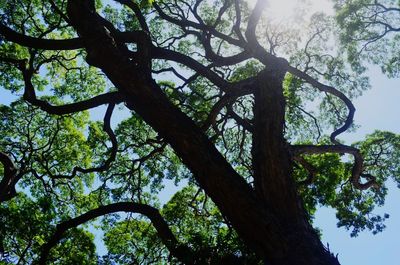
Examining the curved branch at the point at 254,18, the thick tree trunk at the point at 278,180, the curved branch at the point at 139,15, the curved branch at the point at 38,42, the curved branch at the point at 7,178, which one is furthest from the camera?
the curved branch at the point at 139,15

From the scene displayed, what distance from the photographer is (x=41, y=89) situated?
1441 centimetres

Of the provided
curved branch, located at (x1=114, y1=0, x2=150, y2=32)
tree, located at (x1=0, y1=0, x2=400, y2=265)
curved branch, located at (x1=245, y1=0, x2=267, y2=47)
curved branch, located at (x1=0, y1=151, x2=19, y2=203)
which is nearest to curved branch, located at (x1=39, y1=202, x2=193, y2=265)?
Answer: tree, located at (x1=0, y1=0, x2=400, y2=265)

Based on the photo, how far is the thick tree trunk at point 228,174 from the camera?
4.36 metres

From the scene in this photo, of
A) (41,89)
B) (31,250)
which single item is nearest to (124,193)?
(31,250)

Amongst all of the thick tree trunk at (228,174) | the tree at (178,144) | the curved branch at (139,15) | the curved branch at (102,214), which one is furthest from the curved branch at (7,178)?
the thick tree trunk at (228,174)

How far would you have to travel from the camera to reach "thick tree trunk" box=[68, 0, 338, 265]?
4.36 m

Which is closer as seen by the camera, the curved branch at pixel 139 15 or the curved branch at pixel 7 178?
the curved branch at pixel 7 178

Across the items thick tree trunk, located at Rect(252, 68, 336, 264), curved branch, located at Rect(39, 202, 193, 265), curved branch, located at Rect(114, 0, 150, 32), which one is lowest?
thick tree trunk, located at Rect(252, 68, 336, 264)

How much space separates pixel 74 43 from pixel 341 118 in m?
8.70

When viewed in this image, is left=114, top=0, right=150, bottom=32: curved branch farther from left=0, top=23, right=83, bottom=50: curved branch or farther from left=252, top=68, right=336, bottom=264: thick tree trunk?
left=252, top=68, right=336, bottom=264: thick tree trunk

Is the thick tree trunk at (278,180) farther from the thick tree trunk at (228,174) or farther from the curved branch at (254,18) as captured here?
the curved branch at (254,18)

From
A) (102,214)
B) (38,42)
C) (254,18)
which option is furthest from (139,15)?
(102,214)

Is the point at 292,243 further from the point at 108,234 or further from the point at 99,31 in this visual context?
the point at 108,234

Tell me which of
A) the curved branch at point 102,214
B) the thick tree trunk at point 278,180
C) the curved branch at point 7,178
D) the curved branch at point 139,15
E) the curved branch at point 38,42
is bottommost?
the thick tree trunk at point 278,180
